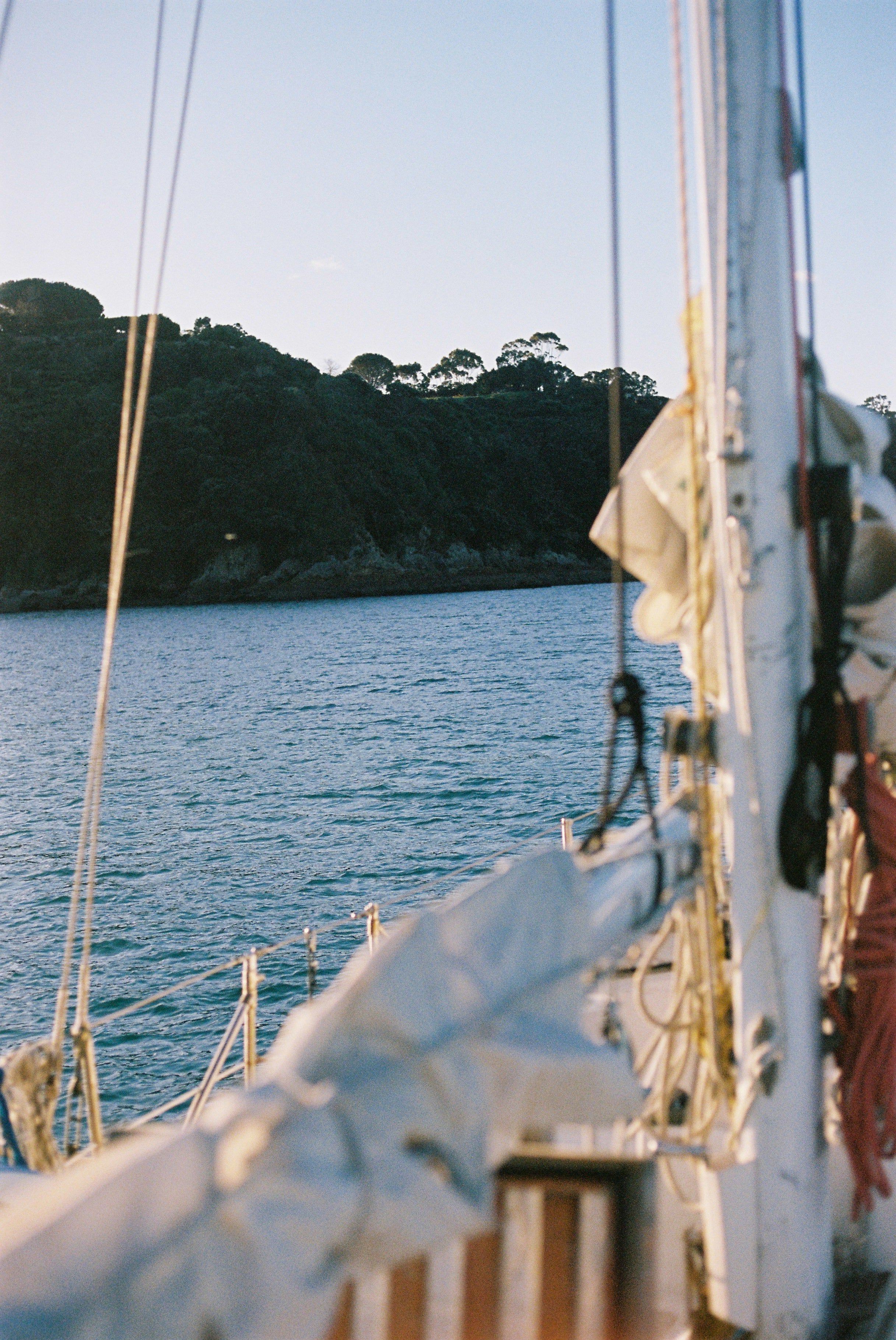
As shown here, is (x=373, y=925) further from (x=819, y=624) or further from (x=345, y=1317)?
(x=819, y=624)

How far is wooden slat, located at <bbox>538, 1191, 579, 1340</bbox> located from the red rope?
3.10 ft

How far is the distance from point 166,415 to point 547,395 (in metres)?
43.6

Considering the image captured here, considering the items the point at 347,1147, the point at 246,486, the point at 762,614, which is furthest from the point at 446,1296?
the point at 246,486

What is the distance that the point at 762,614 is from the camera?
7.91 feet

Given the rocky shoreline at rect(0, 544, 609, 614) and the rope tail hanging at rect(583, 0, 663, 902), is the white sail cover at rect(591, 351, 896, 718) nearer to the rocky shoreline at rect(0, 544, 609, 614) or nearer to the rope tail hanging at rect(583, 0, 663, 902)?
the rope tail hanging at rect(583, 0, 663, 902)

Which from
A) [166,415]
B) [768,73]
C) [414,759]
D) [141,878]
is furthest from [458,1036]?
[166,415]

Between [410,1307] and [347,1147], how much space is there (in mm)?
1058

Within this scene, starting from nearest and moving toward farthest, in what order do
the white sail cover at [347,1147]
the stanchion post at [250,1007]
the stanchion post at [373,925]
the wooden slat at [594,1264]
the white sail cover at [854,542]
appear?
the white sail cover at [347,1147] < the wooden slat at [594,1264] < the white sail cover at [854,542] < the stanchion post at [250,1007] < the stanchion post at [373,925]

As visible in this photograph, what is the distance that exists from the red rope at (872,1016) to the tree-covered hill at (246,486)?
79751mm

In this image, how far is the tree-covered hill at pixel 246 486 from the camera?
81.4 metres

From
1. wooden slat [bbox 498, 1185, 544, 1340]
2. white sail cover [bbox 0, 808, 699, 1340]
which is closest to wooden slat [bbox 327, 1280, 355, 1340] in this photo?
wooden slat [bbox 498, 1185, 544, 1340]

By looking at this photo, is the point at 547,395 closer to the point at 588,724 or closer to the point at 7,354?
the point at 7,354

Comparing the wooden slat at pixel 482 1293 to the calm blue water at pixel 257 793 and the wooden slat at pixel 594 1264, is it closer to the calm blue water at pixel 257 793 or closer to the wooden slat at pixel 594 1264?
the wooden slat at pixel 594 1264

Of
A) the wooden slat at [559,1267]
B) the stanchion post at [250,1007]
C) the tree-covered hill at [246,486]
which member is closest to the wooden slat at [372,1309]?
the wooden slat at [559,1267]
